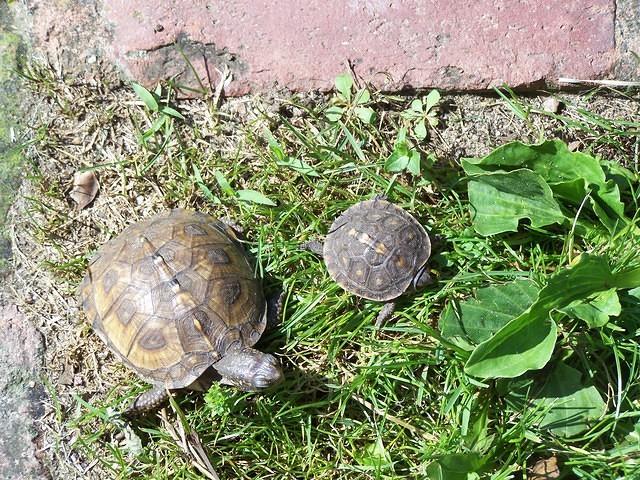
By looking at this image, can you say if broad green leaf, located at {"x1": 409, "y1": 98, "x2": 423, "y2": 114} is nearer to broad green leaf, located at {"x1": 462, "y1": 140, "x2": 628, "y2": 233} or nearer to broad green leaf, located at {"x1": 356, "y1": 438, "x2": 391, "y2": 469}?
broad green leaf, located at {"x1": 462, "y1": 140, "x2": 628, "y2": 233}

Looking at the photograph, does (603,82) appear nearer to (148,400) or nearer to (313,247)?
(313,247)

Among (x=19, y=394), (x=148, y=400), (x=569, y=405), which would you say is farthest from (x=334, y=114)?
(x=19, y=394)

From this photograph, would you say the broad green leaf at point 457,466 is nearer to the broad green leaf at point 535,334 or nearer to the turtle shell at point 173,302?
the broad green leaf at point 535,334

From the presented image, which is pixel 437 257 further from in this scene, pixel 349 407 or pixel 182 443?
pixel 182 443

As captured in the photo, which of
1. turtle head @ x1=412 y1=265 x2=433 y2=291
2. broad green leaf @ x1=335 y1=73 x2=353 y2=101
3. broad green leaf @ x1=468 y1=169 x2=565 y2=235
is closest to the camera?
broad green leaf @ x1=468 y1=169 x2=565 y2=235

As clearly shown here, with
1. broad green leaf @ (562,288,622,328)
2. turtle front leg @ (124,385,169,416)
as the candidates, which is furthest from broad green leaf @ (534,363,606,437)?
turtle front leg @ (124,385,169,416)

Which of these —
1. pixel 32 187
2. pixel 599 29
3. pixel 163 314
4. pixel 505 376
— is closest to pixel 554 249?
pixel 505 376
